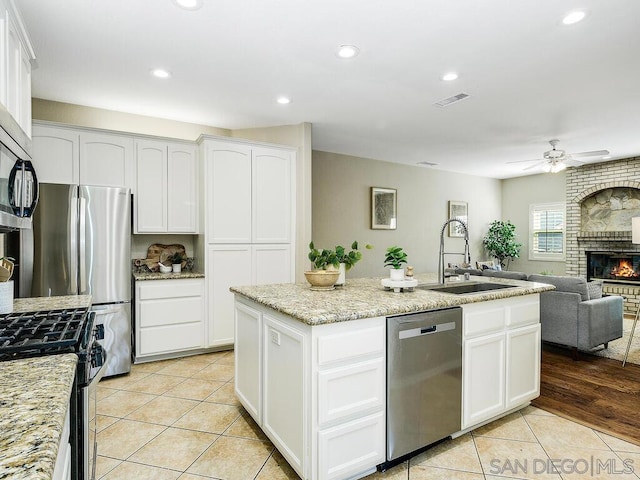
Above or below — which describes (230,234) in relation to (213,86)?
below

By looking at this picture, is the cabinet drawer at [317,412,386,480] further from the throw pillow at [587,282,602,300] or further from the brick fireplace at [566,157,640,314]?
the brick fireplace at [566,157,640,314]

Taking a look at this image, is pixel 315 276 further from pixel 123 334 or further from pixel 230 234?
pixel 123 334

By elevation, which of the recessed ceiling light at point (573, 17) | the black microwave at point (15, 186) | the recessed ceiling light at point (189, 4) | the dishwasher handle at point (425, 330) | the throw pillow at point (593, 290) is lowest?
the throw pillow at point (593, 290)

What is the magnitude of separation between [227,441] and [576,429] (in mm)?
2236

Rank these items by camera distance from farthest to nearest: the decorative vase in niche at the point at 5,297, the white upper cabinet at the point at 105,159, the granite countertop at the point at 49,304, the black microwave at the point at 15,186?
the white upper cabinet at the point at 105,159, the granite countertop at the point at 49,304, the decorative vase in niche at the point at 5,297, the black microwave at the point at 15,186

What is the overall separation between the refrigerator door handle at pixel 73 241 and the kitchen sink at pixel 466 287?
2845 mm

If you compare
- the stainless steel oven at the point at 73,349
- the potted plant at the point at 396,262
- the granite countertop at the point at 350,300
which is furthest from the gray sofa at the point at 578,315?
the stainless steel oven at the point at 73,349

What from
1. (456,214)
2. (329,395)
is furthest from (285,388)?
(456,214)

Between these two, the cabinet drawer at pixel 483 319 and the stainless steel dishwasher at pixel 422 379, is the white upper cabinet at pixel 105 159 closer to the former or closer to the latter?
the stainless steel dishwasher at pixel 422 379

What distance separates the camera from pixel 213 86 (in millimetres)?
3273

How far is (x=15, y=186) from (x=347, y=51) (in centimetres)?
218

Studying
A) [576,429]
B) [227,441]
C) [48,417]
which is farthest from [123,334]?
[576,429]

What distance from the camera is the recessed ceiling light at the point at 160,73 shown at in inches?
116

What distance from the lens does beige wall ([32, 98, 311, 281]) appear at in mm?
3887
